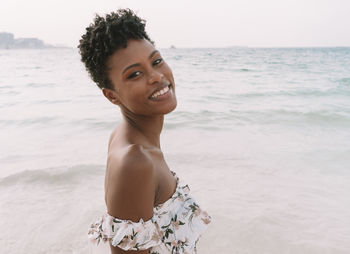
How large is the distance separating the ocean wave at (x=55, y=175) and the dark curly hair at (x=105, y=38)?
9.88 ft

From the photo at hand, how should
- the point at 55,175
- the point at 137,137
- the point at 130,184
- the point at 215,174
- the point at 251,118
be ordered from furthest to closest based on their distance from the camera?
the point at 251,118
the point at 215,174
the point at 55,175
the point at 137,137
the point at 130,184

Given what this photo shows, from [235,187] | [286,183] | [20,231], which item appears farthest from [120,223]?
[286,183]

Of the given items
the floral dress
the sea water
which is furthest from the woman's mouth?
the sea water

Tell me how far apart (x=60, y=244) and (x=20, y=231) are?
521 mm

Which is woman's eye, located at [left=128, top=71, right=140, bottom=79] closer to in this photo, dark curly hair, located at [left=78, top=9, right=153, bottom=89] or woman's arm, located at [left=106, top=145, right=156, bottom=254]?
dark curly hair, located at [left=78, top=9, right=153, bottom=89]

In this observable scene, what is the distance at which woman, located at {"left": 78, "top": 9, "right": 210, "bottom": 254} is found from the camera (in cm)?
134

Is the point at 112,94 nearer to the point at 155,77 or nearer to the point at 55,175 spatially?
the point at 155,77

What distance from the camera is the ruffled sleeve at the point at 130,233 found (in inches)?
54.9

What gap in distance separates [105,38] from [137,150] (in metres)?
0.60

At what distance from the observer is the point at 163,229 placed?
1605 millimetres

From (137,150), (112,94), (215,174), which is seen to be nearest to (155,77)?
(112,94)

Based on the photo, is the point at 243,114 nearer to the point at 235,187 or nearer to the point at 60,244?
the point at 235,187

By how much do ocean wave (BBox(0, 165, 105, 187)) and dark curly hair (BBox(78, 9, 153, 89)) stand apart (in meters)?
3.01

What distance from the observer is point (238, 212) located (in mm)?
3590
